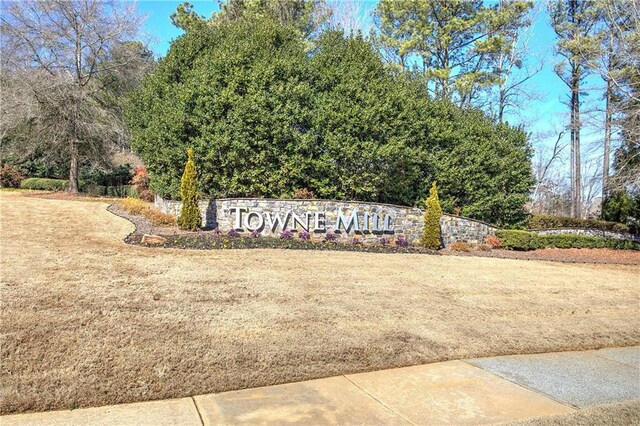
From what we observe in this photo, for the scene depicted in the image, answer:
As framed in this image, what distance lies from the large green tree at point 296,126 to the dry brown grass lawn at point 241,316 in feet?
12.8

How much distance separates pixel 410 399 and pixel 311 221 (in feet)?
30.4

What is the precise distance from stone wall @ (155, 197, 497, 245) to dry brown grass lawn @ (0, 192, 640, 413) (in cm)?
231

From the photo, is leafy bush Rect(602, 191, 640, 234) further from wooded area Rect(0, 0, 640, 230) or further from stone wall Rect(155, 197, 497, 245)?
stone wall Rect(155, 197, 497, 245)

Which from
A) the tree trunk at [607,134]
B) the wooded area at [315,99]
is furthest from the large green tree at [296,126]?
the tree trunk at [607,134]

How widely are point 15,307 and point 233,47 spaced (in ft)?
34.4

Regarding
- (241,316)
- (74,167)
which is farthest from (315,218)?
(74,167)

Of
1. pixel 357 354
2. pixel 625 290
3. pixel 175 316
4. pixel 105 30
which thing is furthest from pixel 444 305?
pixel 105 30

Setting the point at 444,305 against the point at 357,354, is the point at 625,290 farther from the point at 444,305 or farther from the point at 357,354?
the point at 357,354

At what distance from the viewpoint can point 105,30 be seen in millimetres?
20891

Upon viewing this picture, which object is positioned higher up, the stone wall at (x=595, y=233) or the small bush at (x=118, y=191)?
the small bush at (x=118, y=191)

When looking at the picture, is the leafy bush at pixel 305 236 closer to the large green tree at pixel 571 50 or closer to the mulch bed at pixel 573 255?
the mulch bed at pixel 573 255

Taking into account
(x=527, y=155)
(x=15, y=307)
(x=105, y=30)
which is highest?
(x=105, y=30)

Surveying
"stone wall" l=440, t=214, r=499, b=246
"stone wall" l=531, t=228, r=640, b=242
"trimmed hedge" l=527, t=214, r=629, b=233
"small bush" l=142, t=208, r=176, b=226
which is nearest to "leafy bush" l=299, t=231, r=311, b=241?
"small bush" l=142, t=208, r=176, b=226

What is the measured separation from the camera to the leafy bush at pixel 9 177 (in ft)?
78.1
